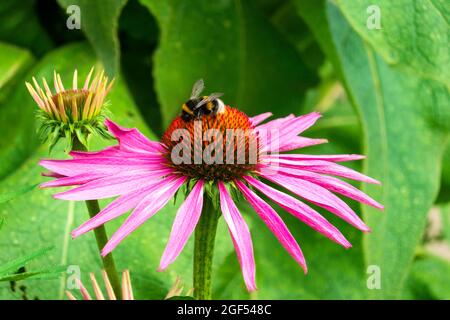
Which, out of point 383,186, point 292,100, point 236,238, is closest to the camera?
point 236,238

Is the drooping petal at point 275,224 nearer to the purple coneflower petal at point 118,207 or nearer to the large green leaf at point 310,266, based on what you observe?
the purple coneflower petal at point 118,207

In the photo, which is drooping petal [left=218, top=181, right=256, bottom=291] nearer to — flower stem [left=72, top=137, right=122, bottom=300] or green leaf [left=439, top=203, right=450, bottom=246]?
flower stem [left=72, top=137, right=122, bottom=300]

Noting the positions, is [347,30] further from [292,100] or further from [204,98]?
[204,98]

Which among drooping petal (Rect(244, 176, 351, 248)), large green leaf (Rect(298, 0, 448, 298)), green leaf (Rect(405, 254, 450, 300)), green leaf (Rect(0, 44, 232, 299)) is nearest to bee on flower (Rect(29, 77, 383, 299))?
drooping petal (Rect(244, 176, 351, 248))

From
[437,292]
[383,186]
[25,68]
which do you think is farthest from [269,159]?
[437,292]

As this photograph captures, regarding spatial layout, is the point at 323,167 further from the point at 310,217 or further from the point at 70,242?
the point at 70,242

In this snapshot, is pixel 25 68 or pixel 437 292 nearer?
pixel 25 68

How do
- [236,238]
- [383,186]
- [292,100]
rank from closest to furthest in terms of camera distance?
[236,238] → [383,186] → [292,100]
